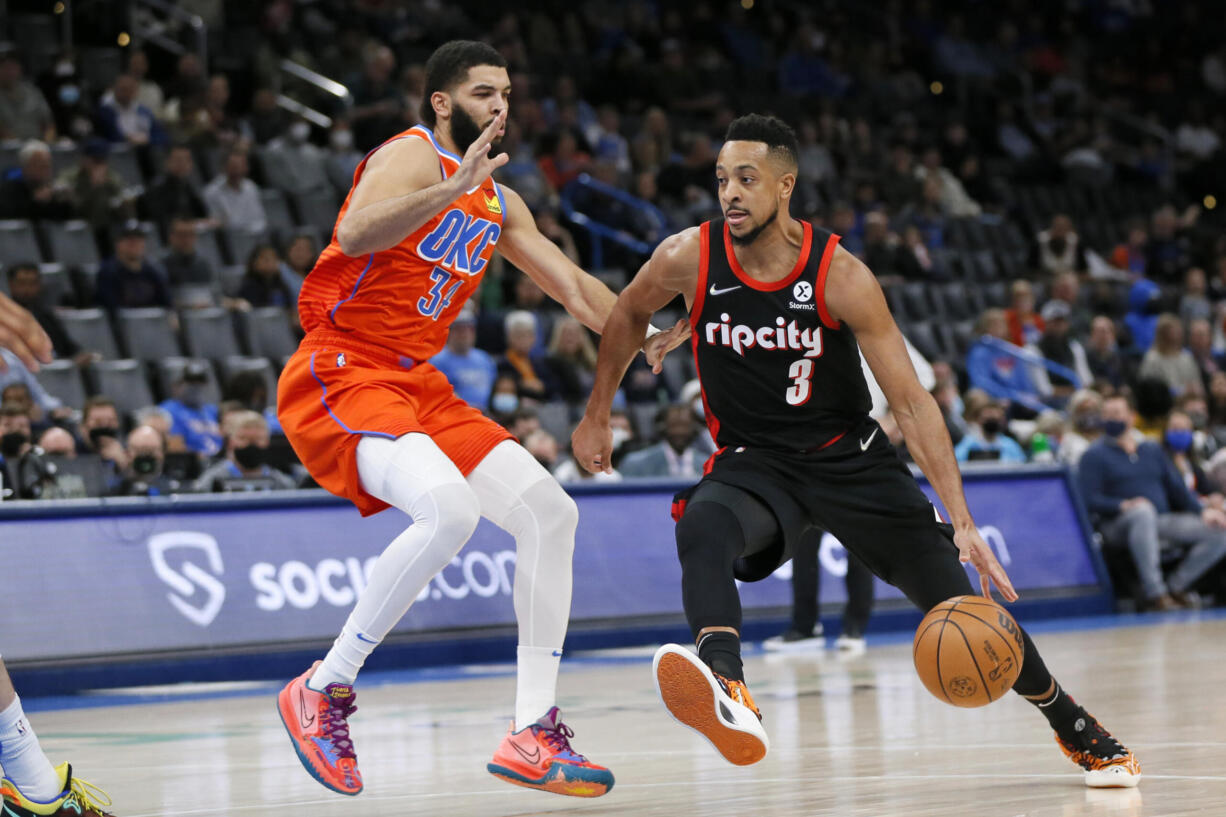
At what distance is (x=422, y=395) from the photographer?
5.52 meters

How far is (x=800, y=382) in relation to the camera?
5.36 metres

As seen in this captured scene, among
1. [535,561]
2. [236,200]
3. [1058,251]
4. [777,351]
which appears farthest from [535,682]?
[1058,251]

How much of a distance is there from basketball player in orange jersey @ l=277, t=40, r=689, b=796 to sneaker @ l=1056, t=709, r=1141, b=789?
1475mm

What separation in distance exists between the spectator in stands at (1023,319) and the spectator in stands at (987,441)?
11.5ft

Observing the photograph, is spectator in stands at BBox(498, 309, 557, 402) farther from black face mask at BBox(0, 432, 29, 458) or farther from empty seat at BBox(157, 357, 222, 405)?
black face mask at BBox(0, 432, 29, 458)

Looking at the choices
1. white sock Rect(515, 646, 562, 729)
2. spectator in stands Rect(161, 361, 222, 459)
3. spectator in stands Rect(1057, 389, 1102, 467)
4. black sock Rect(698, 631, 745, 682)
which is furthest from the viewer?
spectator in stands Rect(1057, 389, 1102, 467)

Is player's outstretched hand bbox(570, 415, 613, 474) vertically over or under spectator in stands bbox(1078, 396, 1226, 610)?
over

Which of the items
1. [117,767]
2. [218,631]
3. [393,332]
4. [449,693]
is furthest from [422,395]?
[218,631]

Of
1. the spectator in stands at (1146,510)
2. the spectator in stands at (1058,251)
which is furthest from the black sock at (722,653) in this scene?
the spectator in stands at (1058,251)

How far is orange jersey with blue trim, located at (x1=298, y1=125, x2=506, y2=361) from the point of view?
5.43m

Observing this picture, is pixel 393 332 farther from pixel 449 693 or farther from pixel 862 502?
pixel 449 693

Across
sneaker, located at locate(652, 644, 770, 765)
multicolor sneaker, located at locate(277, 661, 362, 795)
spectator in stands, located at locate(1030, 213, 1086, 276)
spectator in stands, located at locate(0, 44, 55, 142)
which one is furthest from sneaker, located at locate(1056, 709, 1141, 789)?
spectator in stands, located at locate(1030, 213, 1086, 276)

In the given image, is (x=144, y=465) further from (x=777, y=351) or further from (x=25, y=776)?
(x=777, y=351)

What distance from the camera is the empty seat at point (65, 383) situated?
1184 centimetres
